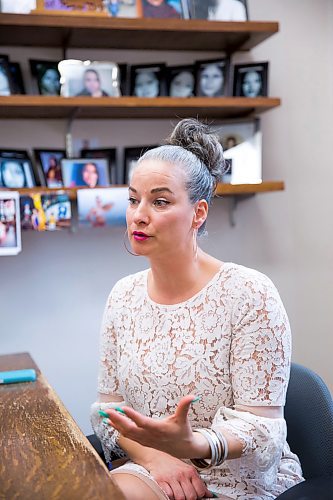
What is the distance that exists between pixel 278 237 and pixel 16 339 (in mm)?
1194

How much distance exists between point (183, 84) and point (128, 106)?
339mm

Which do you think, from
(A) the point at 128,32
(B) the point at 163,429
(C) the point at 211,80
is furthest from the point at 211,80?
(B) the point at 163,429

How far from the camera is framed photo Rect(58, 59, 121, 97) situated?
2.68m

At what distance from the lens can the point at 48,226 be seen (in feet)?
8.73

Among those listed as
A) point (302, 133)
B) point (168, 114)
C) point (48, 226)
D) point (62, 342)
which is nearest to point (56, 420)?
point (48, 226)

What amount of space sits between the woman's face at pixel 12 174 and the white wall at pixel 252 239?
120 millimetres

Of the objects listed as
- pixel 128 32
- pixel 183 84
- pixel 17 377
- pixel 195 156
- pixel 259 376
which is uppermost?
pixel 128 32

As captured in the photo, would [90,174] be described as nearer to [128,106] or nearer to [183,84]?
[128,106]

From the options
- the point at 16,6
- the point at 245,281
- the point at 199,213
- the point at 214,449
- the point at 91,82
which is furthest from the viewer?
the point at 91,82

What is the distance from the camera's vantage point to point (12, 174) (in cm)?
273

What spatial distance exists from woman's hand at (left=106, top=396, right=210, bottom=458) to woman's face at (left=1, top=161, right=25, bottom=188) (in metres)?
1.63

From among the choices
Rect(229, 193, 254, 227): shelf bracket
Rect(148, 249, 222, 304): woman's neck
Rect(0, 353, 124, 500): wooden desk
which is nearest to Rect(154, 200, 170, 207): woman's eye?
Rect(148, 249, 222, 304): woman's neck

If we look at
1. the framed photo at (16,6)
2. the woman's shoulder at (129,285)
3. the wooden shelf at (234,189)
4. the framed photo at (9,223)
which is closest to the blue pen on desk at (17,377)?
the woman's shoulder at (129,285)

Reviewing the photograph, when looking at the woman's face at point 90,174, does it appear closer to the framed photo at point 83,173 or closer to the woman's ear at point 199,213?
the framed photo at point 83,173
